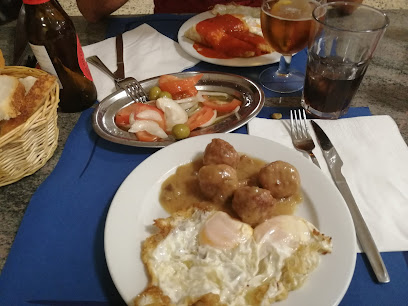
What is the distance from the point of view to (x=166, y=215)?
1286 mm

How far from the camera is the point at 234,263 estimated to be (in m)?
1.04

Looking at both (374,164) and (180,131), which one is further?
(180,131)

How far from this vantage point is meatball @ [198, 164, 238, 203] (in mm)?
1265

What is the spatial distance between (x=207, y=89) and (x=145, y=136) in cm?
50

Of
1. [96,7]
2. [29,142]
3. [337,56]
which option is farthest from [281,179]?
[96,7]

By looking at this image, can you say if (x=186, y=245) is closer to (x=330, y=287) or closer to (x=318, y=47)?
(x=330, y=287)

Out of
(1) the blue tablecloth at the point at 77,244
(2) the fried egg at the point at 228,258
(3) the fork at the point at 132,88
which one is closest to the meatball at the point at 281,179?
(2) the fried egg at the point at 228,258

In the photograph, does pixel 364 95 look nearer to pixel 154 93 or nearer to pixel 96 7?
pixel 154 93

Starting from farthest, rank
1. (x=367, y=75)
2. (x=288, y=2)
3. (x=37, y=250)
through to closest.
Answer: (x=367, y=75) → (x=288, y=2) → (x=37, y=250)

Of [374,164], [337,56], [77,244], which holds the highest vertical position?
[337,56]

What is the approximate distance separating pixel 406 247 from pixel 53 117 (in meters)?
1.41

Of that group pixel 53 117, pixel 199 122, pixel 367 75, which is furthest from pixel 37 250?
pixel 367 75

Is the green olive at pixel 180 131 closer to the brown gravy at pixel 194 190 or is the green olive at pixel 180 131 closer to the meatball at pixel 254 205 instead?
the brown gravy at pixel 194 190

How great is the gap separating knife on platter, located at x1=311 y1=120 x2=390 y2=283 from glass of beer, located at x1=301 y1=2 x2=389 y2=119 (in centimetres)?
15
